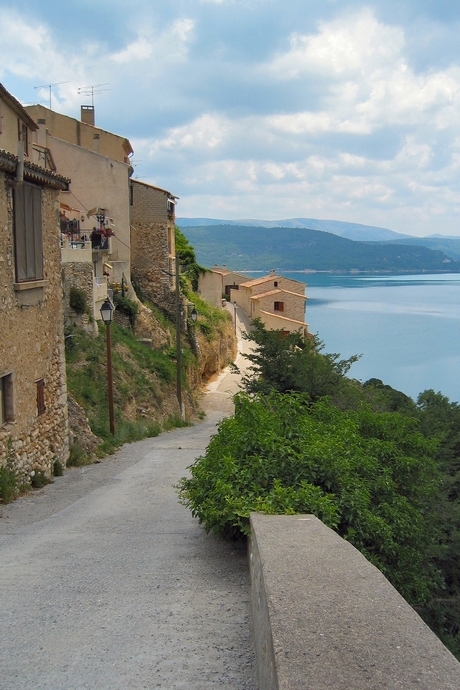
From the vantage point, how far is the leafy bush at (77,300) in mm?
22531

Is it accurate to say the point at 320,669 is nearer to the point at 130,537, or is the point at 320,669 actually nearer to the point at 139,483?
the point at 130,537

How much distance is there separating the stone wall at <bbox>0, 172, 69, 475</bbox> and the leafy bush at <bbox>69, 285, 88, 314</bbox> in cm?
912

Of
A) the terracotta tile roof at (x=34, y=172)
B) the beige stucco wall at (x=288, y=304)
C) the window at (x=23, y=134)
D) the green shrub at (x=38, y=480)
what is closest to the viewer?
the terracotta tile roof at (x=34, y=172)

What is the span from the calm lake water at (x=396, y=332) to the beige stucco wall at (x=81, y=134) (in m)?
29.7

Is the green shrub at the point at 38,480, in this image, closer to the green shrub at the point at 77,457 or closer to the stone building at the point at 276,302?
the green shrub at the point at 77,457

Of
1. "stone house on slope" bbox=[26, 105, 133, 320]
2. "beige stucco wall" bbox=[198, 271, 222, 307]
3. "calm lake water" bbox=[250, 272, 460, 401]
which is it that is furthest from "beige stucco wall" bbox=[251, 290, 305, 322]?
"stone house on slope" bbox=[26, 105, 133, 320]

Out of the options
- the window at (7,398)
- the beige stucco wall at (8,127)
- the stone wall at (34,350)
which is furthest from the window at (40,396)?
the beige stucco wall at (8,127)

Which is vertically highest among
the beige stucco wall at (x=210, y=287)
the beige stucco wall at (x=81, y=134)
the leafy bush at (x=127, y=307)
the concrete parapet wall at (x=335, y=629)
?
the beige stucco wall at (x=81, y=134)

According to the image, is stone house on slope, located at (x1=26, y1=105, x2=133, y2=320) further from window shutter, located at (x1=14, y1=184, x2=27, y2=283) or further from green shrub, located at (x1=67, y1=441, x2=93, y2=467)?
window shutter, located at (x1=14, y1=184, x2=27, y2=283)

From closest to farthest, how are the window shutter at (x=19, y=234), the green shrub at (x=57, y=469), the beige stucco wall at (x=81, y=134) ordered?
1. the window shutter at (x=19, y=234)
2. the green shrub at (x=57, y=469)
3. the beige stucco wall at (x=81, y=134)

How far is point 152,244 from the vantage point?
34.7 m

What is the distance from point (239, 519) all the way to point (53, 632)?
1859 mm

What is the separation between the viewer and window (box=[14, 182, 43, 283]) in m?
11.0

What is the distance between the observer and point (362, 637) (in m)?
3.20
